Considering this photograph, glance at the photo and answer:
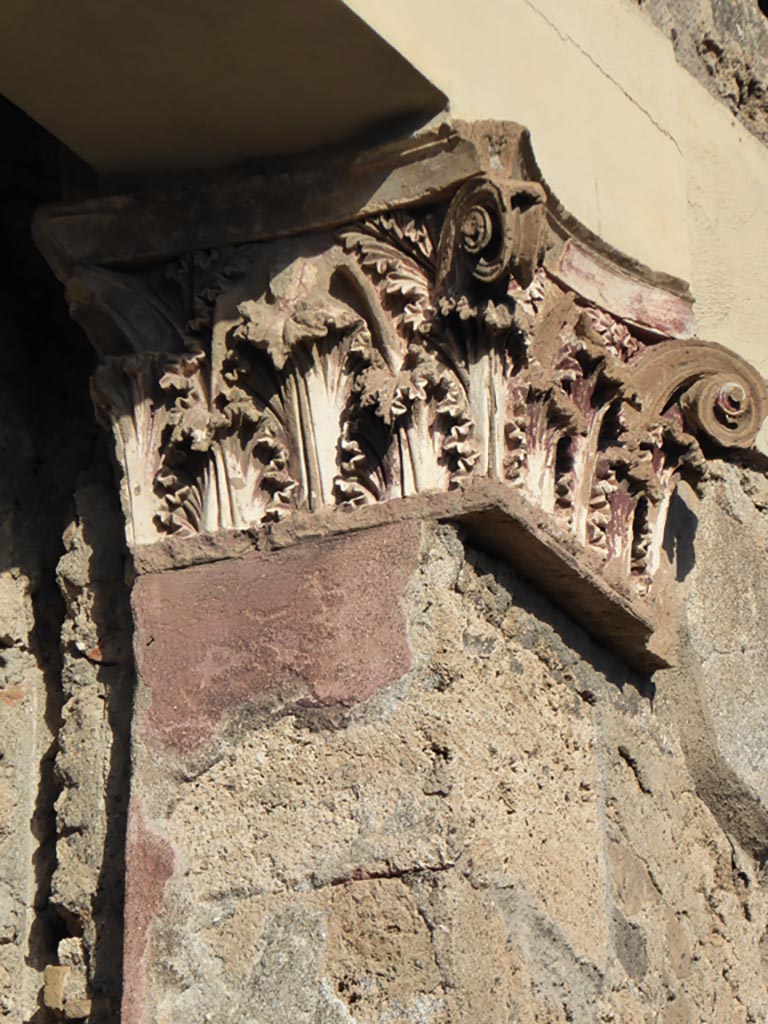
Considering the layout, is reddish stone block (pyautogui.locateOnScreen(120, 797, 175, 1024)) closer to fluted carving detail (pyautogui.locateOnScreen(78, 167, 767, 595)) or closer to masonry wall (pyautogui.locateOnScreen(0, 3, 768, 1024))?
masonry wall (pyautogui.locateOnScreen(0, 3, 768, 1024))

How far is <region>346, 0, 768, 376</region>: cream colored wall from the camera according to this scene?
12.9ft

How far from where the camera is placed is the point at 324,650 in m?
3.66

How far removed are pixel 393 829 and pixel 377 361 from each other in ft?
2.70

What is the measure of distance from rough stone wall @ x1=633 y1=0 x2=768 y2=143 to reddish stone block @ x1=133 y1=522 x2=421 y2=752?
2057 mm

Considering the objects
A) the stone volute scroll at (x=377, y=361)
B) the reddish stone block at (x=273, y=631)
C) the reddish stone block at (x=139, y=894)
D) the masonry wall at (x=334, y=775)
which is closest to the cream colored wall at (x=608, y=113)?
the masonry wall at (x=334, y=775)

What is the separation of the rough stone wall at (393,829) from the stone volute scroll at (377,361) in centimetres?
12

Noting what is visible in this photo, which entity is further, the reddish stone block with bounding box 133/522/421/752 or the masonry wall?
the reddish stone block with bounding box 133/522/421/752

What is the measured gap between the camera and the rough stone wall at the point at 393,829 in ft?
11.3

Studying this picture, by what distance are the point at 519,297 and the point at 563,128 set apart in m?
0.53

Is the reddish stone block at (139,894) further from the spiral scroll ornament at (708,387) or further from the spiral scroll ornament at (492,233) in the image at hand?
the spiral scroll ornament at (708,387)

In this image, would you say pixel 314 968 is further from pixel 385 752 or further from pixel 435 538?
pixel 435 538

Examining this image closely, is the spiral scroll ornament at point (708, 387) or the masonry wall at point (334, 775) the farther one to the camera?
the spiral scroll ornament at point (708, 387)

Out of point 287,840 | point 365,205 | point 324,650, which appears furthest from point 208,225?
point 287,840

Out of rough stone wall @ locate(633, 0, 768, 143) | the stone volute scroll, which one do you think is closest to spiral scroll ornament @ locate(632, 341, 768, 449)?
the stone volute scroll
